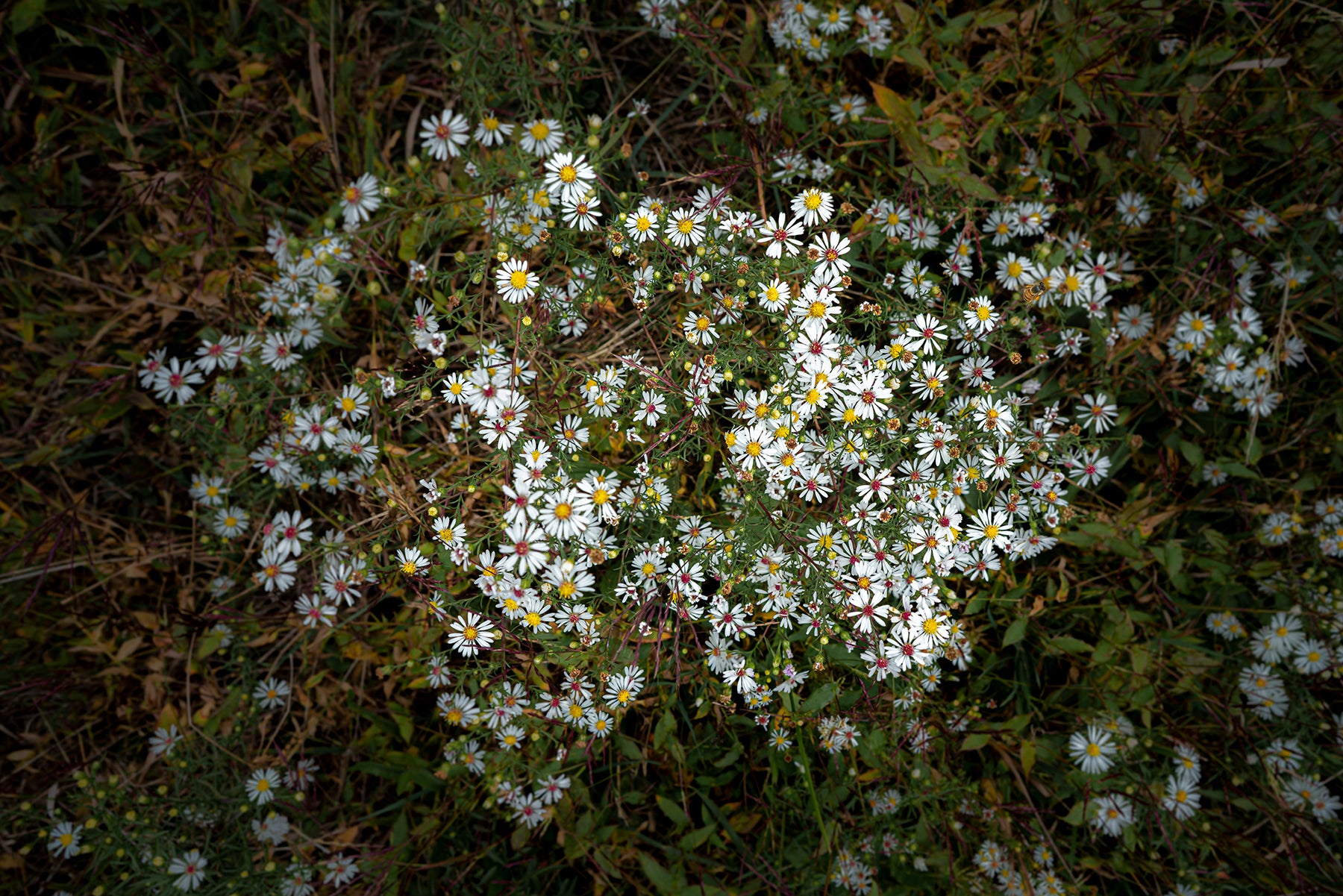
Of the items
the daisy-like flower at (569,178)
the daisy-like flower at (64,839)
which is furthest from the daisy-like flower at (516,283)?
the daisy-like flower at (64,839)

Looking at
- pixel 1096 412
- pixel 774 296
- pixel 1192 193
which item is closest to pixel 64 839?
pixel 774 296

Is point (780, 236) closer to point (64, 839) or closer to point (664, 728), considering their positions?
point (664, 728)

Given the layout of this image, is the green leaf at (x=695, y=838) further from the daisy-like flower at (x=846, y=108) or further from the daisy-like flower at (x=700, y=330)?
the daisy-like flower at (x=846, y=108)

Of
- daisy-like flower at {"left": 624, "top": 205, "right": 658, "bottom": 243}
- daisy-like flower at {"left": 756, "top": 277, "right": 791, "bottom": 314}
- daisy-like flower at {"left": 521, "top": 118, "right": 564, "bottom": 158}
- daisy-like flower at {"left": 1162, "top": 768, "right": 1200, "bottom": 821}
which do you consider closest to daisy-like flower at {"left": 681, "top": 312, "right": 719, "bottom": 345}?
daisy-like flower at {"left": 756, "top": 277, "right": 791, "bottom": 314}

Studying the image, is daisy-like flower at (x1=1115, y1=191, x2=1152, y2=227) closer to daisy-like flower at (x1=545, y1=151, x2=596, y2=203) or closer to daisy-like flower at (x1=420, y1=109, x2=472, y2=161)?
daisy-like flower at (x1=545, y1=151, x2=596, y2=203)

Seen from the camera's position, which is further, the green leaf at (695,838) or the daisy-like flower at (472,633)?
the green leaf at (695,838)

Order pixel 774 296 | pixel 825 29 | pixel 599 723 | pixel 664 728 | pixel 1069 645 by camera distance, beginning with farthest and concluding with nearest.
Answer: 1. pixel 825 29
2. pixel 1069 645
3. pixel 664 728
4. pixel 599 723
5. pixel 774 296

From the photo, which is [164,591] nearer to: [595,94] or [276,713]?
[276,713]
